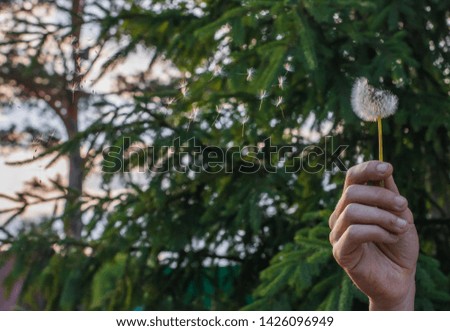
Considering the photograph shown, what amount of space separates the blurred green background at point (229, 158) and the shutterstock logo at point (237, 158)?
0.01 metres

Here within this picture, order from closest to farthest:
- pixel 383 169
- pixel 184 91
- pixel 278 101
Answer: pixel 383 169 → pixel 278 101 → pixel 184 91

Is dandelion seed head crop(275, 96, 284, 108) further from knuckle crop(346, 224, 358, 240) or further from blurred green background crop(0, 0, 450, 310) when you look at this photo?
knuckle crop(346, 224, 358, 240)

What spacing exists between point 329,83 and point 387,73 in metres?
0.33

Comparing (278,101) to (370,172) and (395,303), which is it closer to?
(395,303)

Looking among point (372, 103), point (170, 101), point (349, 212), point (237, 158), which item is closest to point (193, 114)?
point (170, 101)

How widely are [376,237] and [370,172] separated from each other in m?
0.13

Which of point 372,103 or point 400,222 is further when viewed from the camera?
point 372,103

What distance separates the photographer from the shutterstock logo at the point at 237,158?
4.39m

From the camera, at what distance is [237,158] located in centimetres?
439

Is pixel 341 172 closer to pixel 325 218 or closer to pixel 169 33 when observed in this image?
pixel 325 218

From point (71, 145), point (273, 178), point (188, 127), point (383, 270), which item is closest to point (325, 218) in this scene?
point (273, 178)

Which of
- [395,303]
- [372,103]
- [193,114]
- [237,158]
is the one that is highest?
[193,114]

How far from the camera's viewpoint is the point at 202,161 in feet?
14.7

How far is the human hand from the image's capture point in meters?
1.50
